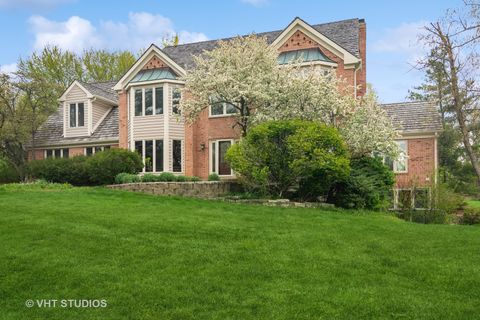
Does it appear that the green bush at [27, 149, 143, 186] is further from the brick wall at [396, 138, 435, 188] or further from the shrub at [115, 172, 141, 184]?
the brick wall at [396, 138, 435, 188]

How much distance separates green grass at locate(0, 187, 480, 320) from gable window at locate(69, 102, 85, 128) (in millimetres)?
16737

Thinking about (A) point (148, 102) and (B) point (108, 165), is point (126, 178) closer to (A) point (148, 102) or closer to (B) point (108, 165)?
(B) point (108, 165)

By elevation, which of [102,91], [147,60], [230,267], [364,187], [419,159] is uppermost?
[147,60]

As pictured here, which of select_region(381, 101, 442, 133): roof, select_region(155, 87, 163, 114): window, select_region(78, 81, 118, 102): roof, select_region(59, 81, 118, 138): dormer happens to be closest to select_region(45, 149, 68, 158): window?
select_region(59, 81, 118, 138): dormer

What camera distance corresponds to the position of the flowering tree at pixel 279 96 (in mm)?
16109

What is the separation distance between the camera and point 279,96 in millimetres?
16531

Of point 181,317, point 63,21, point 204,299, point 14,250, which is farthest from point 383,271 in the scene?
point 63,21

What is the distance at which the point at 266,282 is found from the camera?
5.88m

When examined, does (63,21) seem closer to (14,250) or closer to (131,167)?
(131,167)

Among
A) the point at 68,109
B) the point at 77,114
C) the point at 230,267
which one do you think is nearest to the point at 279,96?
the point at 230,267

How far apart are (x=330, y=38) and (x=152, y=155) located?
10.3 m

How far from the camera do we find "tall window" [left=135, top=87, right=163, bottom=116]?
857 inches

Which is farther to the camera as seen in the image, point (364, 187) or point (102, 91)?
point (102, 91)

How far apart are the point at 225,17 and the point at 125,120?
36.9ft
